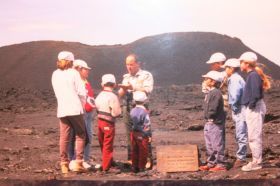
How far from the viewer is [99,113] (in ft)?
27.7

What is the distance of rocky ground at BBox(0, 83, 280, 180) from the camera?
7770mm

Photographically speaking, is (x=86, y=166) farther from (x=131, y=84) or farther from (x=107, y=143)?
(x=131, y=84)

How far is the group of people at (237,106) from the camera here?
7666mm

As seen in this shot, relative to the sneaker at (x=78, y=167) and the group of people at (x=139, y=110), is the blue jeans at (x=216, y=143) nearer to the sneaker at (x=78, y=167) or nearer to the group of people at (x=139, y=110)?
the group of people at (x=139, y=110)

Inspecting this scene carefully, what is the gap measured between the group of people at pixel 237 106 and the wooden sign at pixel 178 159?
0.75 ft

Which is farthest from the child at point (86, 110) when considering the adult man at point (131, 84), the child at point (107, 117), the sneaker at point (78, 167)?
the adult man at point (131, 84)

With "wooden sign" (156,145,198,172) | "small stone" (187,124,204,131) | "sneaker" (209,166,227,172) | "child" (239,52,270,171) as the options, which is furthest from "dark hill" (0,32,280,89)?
"child" (239,52,270,171)

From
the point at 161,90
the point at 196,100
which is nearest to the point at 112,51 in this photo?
the point at 161,90

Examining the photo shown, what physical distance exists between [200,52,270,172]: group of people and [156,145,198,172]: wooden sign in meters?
0.23

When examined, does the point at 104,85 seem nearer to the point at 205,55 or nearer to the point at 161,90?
the point at 161,90

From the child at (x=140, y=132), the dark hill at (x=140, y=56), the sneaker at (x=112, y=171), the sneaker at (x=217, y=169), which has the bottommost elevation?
the sneaker at (x=112, y=171)

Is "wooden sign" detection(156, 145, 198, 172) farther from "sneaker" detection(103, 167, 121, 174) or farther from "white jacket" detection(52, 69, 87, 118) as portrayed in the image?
"white jacket" detection(52, 69, 87, 118)

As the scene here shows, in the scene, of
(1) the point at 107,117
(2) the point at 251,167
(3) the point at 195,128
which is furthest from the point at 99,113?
(3) the point at 195,128

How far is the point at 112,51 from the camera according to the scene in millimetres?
65812
